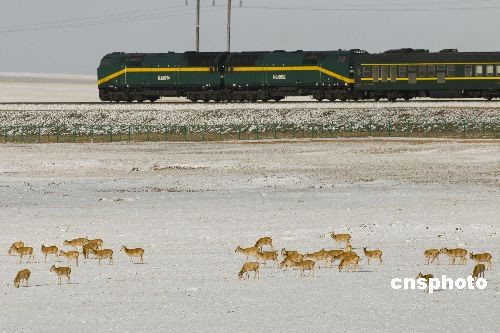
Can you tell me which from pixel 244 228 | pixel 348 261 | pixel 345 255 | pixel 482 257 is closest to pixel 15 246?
pixel 345 255

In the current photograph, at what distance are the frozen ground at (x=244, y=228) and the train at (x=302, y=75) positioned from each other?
58.2ft

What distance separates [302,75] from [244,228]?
51467 mm

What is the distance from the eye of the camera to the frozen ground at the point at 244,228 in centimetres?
1723

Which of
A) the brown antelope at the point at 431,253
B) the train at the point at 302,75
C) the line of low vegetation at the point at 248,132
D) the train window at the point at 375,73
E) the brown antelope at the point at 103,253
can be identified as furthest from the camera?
the train window at the point at 375,73

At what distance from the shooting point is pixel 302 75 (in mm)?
79250

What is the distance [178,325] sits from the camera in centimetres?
1652

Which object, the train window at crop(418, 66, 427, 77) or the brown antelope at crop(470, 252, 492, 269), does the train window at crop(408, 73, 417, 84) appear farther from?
the brown antelope at crop(470, 252, 492, 269)

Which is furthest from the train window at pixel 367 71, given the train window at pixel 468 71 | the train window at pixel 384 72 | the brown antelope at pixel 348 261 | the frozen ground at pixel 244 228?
the brown antelope at pixel 348 261

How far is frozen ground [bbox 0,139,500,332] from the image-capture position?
1723 centimetres

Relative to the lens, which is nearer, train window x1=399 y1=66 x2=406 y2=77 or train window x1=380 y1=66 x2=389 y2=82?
train window x1=399 y1=66 x2=406 y2=77

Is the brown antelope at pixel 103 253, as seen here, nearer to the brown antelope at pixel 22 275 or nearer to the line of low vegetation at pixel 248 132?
the brown antelope at pixel 22 275

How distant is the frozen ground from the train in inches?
698

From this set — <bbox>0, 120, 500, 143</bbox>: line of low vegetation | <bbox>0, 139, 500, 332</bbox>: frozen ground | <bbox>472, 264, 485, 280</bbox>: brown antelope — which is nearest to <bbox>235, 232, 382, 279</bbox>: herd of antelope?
<bbox>0, 139, 500, 332</bbox>: frozen ground

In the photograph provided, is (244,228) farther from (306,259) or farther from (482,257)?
(482,257)
